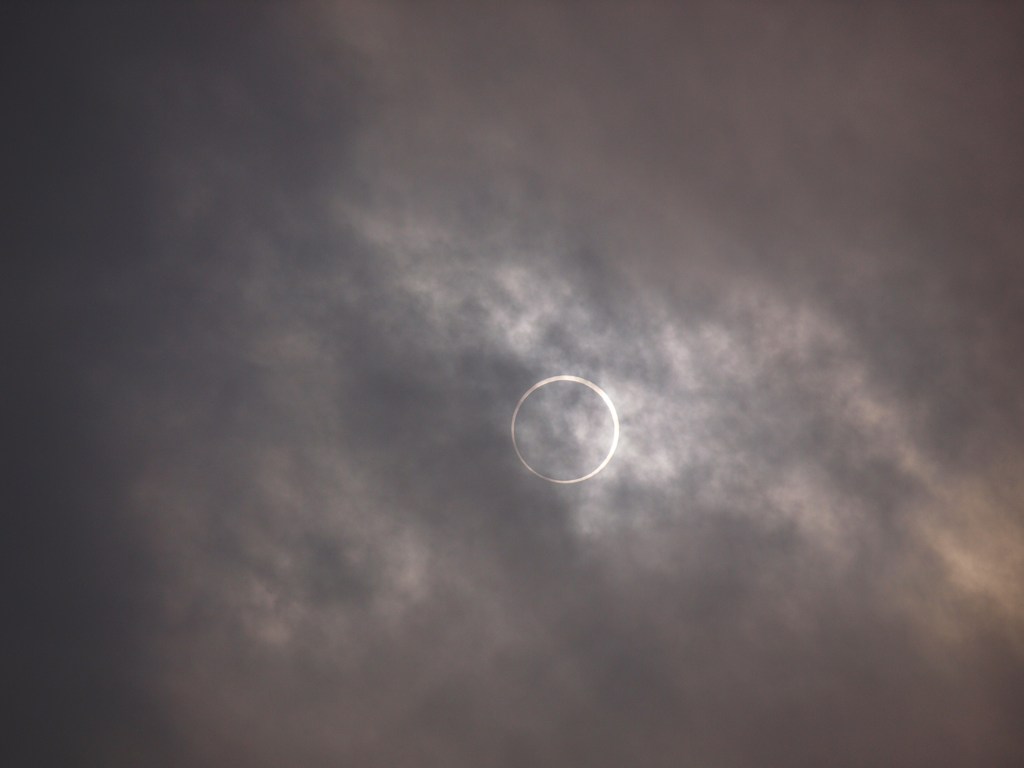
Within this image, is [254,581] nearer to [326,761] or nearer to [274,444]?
[274,444]

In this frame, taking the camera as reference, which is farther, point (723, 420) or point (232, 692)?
point (232, 692)

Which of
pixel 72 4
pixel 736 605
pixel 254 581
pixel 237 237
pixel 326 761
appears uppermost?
pixel 72 4

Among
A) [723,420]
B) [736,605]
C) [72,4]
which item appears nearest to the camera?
[72,4]

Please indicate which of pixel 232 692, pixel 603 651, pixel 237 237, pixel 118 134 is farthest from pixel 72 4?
pixel 603 651

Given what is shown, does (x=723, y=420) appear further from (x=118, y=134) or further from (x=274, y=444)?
(x=118, y=134)

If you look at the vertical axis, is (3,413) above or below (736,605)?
below

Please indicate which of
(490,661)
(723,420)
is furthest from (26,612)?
(723,420)

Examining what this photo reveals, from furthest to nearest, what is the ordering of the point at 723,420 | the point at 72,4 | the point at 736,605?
the point at 736,605, the point at 723,420, the point at 72,4

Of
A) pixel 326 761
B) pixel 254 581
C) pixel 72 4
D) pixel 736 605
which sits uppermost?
pixel 72 4

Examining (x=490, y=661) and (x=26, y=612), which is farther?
(x=490, y=661)
